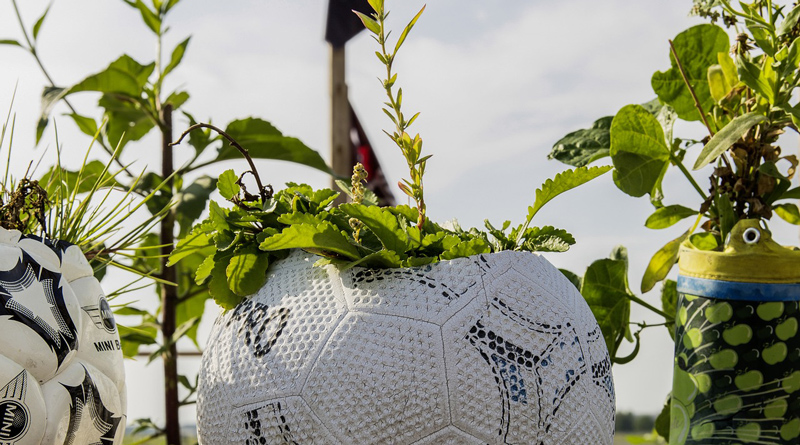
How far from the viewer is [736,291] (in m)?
1.04

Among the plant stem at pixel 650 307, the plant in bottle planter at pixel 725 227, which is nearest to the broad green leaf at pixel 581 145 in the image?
the plant in bottle planter at pixel 725 227

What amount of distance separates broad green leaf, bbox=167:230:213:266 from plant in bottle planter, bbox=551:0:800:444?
653mm

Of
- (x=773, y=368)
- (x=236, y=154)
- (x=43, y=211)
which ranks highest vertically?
(x=236, y=154)

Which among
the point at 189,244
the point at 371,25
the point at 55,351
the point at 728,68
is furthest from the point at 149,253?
the point at 728,68

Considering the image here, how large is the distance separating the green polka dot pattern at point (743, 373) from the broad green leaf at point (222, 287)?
685 millimetres

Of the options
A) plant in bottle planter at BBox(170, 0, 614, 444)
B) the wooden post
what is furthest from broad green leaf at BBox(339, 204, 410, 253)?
the wooden post

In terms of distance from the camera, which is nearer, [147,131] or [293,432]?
[293,432]

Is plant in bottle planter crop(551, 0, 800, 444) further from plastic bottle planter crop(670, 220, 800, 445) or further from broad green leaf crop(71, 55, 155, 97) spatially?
broad green leaf crop(71, 55, 155, 97)

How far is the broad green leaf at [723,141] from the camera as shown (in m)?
0.99

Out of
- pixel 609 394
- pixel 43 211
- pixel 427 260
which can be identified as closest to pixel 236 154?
pixel 43 211

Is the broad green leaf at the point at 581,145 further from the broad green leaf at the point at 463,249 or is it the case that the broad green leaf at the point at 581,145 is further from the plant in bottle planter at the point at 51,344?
the plant in bottle planter at the point at 51,344

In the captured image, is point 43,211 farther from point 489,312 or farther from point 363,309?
point 489,312

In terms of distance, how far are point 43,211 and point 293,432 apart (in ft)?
1.23

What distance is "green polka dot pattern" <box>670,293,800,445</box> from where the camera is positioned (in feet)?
3.43
